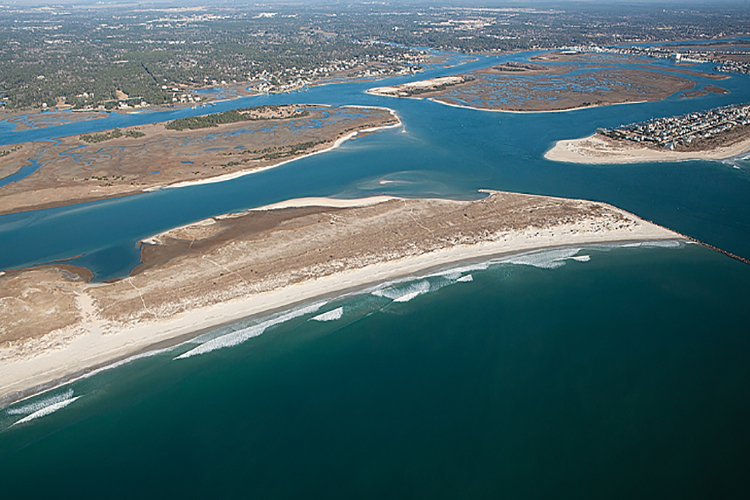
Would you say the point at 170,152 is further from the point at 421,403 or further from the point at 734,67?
the point at 734,67

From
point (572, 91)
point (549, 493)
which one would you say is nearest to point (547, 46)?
point (572, 91)

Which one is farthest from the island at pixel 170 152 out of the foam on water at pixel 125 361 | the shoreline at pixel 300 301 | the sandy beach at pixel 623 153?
the sandy beach at pixel 623 153

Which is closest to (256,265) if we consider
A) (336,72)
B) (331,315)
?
(331,315)

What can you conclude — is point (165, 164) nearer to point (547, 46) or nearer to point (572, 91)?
point (572, 91)

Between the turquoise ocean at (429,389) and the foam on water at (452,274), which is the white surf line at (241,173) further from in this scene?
the foam on water at (452,274)

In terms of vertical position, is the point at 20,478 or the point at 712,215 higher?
the point at 712,215

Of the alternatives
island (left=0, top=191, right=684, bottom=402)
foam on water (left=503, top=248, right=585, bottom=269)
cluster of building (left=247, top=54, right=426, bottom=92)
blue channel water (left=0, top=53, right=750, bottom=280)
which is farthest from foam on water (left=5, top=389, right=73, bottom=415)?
cluster of building (left=247, top=54, right=426, bottom=92)

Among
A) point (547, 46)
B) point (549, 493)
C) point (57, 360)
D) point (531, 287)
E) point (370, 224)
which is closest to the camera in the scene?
point (549, 493)
